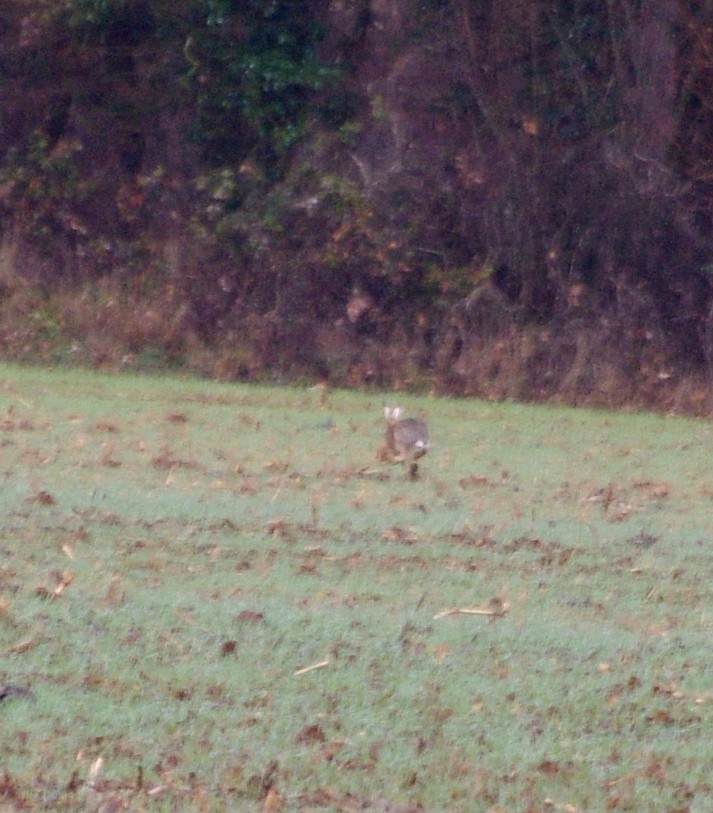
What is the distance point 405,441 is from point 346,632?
155 inches

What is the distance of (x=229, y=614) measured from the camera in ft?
18.2

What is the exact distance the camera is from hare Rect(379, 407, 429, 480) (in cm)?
923

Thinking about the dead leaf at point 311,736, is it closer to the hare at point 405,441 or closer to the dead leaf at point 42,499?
the dead leaf at point 42,499

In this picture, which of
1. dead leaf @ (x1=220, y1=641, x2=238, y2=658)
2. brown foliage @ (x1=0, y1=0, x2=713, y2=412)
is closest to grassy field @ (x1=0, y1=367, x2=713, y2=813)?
dead leaf @ (x1=220, y1=641, x2=238, y2=658)

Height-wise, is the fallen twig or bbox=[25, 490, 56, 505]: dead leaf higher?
the fallen twig

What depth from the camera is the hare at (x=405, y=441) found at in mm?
9227

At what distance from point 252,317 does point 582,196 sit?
A: 11.6 ft

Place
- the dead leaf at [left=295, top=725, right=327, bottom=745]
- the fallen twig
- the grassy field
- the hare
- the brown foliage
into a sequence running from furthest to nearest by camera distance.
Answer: the brown foliage → the hare → the fallen twig → the dead leaf at [left=295, top=725, right=327, bottom=745] → the grassy field

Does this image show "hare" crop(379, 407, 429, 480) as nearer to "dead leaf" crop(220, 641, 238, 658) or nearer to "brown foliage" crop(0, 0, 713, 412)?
"dead leaf" crop(220, 641, 238, 658)

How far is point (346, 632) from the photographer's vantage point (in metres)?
5.38

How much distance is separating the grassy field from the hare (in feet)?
0.43

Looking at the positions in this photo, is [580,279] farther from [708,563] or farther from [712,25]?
[708,563]

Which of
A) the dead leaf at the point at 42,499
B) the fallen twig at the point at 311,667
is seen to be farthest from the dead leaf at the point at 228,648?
the dead leaf at the point at 42,499

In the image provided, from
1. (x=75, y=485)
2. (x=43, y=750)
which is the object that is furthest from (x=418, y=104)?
(x=43, y=750)
